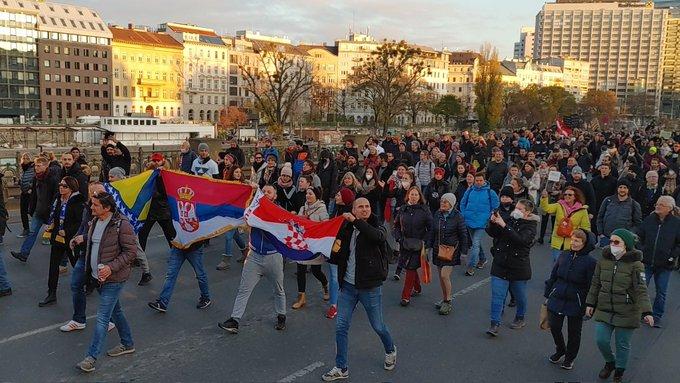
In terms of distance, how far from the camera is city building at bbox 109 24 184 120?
104 meters

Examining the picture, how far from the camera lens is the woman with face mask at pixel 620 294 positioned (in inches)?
239

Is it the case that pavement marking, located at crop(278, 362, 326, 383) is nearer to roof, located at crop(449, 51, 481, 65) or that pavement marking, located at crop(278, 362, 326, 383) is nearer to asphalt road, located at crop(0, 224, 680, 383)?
asphalt road, located at crop(0, 224, 680, 383)

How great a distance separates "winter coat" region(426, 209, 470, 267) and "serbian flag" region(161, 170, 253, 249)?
2682 millimetres

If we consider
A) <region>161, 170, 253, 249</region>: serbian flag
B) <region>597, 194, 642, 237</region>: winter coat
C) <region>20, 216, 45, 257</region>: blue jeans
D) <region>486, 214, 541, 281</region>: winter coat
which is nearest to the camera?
<region>486, 214, 541, 281</region>: winter coat

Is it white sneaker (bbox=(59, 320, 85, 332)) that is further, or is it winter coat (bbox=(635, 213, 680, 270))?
winter coat (bbox=(635, 213, 680, 270))

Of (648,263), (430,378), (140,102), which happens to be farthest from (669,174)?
(140,102)

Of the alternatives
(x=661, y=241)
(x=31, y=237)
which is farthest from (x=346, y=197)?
(x=31, y=237)

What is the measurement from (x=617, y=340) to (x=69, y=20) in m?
104

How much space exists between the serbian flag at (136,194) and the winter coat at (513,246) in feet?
16.6

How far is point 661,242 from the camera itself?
8.02 metres

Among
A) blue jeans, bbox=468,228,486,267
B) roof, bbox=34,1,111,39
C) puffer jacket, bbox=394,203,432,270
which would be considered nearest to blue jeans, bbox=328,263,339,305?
puffer jacket, bbox=394,203,432,270

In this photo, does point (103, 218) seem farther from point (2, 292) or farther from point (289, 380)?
point (2, 292)

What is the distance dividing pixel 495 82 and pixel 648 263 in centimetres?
6888

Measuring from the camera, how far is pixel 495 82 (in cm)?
7400
